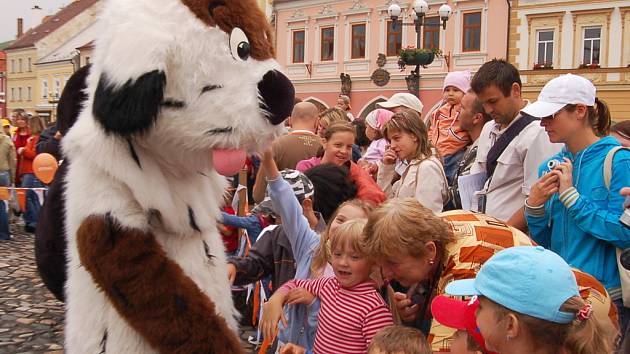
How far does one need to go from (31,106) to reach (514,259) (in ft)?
170

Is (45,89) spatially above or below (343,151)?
above

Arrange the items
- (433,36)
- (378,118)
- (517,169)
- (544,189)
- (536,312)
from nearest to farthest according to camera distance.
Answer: (536,312) → (544,189) → (517,169) → (378,118) → (433,36)

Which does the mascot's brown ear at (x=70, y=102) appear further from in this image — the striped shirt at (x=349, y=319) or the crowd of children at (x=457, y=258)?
the striped shirt at (x=349, y=319)

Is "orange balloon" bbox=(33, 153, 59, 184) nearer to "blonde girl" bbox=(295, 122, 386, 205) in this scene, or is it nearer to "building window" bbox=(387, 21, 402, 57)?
"blonde girl" bbox=(295, 122, 386, 205)

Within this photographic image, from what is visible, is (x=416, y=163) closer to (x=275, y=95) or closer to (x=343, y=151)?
(x=343, y=151)

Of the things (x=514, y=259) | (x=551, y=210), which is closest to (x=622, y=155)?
(x=551, y=210)

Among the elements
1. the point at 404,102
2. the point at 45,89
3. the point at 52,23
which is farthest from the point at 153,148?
the point at 52,23

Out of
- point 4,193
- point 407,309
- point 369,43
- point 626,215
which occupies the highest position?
point 369,43

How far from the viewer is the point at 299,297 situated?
262cm

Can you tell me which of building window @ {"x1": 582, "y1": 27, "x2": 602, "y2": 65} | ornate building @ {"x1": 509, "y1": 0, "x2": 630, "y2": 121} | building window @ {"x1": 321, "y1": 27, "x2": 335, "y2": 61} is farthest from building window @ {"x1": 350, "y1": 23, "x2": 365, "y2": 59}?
building window @ {"x1": 582, "y1": 27, "x2": 602, "y2": 65}

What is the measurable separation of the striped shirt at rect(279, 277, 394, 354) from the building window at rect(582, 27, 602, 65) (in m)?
21.5

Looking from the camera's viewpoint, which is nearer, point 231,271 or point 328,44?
point 231,271

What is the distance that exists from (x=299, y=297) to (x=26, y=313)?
3.37 meters

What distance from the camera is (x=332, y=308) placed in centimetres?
255
